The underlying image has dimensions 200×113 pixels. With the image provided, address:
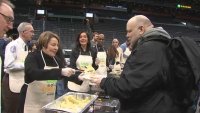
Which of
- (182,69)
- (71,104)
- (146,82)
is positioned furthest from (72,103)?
(182,69)

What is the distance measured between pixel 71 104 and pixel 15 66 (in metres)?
1.66

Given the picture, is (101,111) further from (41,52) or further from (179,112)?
(179,112)

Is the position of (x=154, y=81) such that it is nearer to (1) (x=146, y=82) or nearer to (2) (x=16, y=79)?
(1) (x=146, y=82)

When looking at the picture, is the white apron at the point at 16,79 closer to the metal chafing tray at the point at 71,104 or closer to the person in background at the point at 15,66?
the person in background at the point at 15,66

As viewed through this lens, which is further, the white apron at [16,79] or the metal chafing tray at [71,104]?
the white apron at [16,79]

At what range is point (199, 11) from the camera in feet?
85.8

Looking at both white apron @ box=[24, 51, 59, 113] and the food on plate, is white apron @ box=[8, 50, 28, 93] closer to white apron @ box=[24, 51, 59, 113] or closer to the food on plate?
white apron @ box=[24, 51, 59, 113]

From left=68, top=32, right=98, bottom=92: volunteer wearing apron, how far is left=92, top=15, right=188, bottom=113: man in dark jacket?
233cm

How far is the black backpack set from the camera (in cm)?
253

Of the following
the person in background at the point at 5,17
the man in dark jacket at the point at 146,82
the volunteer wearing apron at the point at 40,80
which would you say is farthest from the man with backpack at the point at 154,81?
the volunteer wearing apron at the point at 40,80

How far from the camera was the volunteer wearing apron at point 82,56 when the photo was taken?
5102 mm

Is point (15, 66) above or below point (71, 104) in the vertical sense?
above

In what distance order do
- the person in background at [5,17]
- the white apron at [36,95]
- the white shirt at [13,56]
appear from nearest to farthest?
1. the person in background at [5,17]
2. the white apron at [36,95]
3. the white shirt at [13,56]

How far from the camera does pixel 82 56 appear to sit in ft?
17.4
